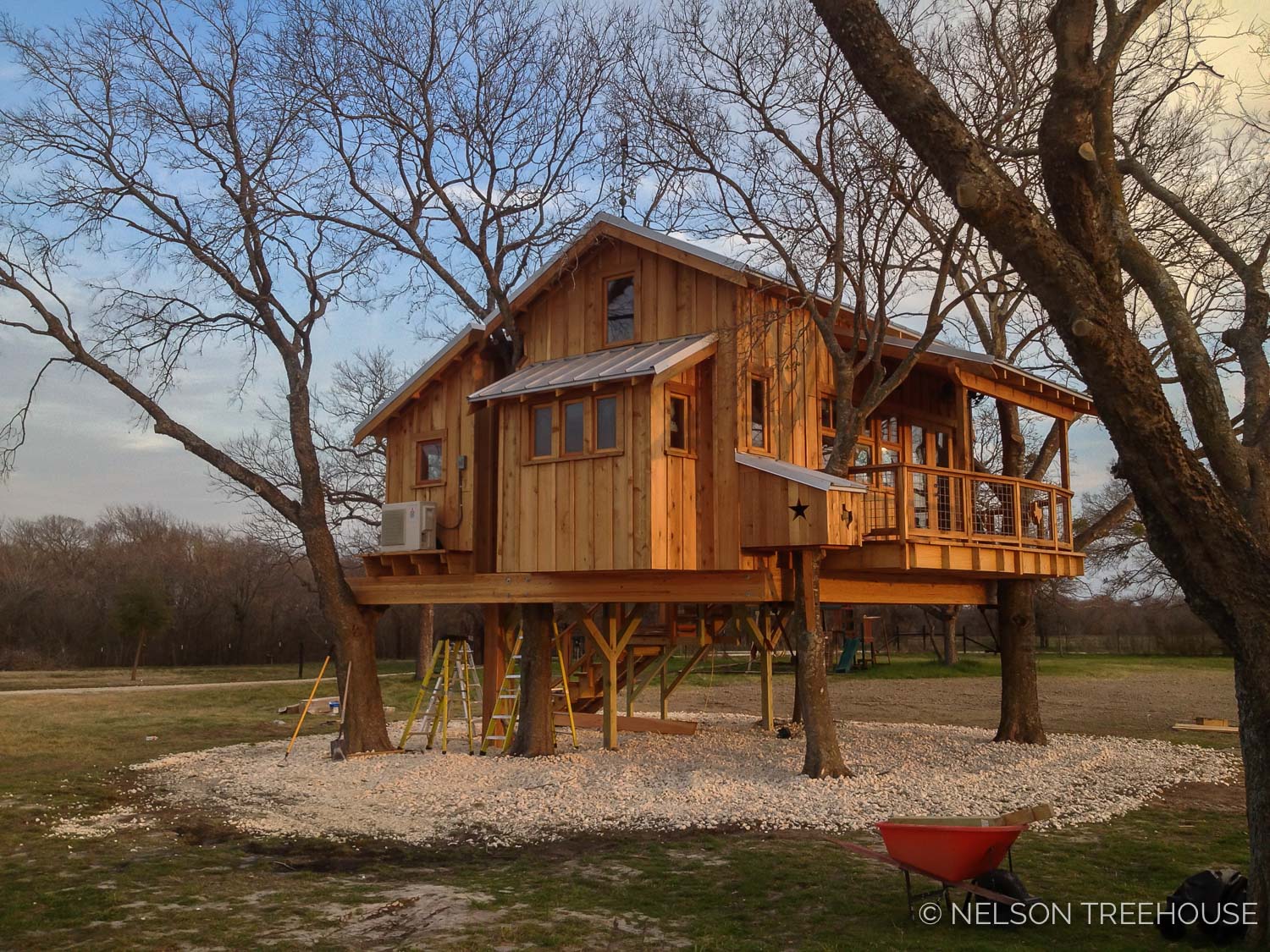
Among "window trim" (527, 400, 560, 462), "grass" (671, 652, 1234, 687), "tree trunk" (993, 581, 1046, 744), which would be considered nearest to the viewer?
"window trim" (527, 400, 560, 462)

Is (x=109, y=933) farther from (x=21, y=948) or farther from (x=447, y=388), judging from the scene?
(x=447, y=388)

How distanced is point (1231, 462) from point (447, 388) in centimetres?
1337

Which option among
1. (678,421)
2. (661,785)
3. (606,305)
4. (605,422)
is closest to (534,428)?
(605,422)

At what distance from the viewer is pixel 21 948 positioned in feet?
23.3

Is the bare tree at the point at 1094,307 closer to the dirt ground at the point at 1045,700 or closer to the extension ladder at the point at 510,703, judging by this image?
the extension ladder at the point at 510,703

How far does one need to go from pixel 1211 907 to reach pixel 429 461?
14.3 m

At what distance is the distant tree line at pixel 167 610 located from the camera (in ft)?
143

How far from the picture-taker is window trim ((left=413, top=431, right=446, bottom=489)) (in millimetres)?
18234

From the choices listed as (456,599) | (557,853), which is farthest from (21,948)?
(456,599)

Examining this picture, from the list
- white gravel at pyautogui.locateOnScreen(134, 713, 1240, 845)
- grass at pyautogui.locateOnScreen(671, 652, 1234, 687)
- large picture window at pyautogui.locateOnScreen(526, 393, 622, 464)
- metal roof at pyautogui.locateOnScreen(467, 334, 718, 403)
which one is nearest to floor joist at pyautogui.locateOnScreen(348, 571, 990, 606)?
large picture window at pyautogui.locateOnScreen(526, 393, 622, 464)

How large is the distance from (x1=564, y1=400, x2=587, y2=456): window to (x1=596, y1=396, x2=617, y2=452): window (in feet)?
0.79

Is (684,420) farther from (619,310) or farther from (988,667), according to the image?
(988,667)

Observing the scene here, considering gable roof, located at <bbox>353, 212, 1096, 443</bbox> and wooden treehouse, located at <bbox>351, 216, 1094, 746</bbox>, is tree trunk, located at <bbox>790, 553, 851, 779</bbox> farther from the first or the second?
gable roof, located at <bbox>353, 212, 1096, 443</bbox>

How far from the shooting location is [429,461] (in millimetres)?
18594
